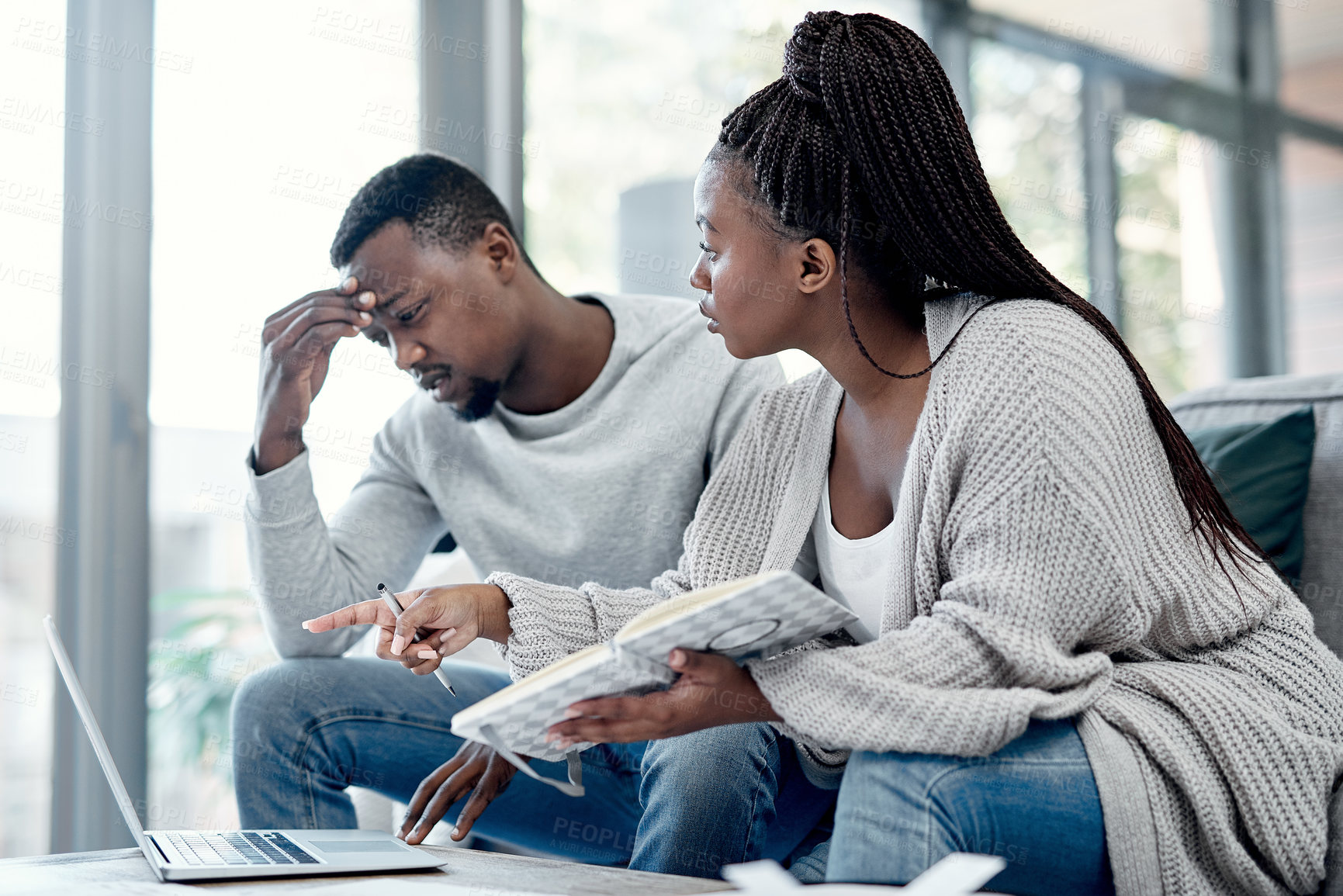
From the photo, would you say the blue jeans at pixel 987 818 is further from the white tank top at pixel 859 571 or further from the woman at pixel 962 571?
the white tank top at pixel 859 571

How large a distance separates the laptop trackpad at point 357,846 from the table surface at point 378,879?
0.05 metres

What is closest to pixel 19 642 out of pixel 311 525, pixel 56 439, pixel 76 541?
pixel 76 541

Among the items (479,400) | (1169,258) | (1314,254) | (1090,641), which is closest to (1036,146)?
(1169,258)

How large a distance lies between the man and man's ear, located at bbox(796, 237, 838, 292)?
375mm

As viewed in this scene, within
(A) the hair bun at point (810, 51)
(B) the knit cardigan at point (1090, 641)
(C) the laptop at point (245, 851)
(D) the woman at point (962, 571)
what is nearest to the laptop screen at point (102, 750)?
(C) the laptop at point (245, 851)

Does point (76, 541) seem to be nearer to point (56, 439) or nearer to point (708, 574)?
point (56, 439)

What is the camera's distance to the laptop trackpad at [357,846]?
95 cm

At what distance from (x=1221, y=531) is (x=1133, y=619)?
14cm

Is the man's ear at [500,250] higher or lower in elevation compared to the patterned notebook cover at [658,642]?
higher

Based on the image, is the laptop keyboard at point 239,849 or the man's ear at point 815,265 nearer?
the laptop keyboard at point 239,849

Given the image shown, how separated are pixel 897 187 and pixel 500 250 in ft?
2.20

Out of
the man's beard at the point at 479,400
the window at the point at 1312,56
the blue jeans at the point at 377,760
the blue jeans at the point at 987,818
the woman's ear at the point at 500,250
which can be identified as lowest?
the blue jeans at the point at 377,760

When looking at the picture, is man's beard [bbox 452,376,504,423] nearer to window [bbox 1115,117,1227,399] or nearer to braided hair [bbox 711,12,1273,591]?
braided hair [bbox 711,12,1273,591]

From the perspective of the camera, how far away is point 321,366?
140 centimetres
